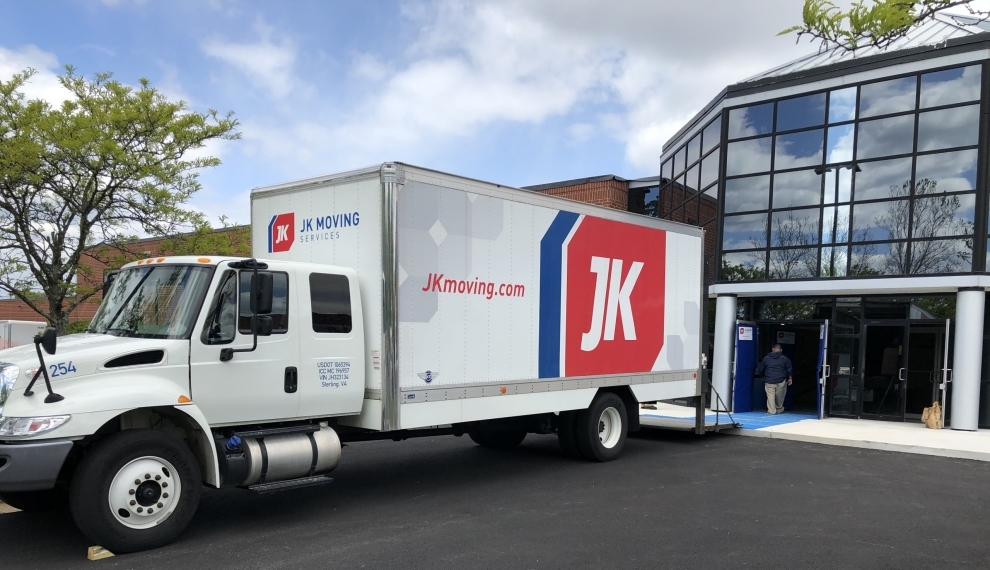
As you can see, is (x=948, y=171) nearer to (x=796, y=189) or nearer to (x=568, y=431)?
(x=796, y=189)

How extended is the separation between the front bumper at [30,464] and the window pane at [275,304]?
5.38 ft

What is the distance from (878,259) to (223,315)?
12.9m

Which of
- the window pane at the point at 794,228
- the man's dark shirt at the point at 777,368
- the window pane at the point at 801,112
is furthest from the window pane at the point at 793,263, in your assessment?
the window pane at the point at 801,112

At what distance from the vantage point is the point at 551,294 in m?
8.79

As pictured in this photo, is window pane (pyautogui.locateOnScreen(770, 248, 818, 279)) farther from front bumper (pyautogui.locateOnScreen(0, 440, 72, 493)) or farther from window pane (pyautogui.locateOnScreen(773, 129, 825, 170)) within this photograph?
front bumper (pyautogui.locateOnScreen(0, 440, 72, 493))

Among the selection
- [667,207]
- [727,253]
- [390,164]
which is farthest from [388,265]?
[667,207]

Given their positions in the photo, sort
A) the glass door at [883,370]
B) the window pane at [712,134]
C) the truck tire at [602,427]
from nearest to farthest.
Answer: the truck tire at [602,427] < the glass door at [883,370] < the window pane at [712,134]

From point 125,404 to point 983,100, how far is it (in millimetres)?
14909

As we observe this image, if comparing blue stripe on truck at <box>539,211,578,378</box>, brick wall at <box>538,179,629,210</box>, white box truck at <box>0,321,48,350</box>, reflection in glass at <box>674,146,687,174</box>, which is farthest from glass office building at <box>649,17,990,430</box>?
white box truck at <box>0,321,48,350</box>

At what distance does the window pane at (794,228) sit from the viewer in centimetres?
1561

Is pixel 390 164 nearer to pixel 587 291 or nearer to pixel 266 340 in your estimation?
pixel 266 340

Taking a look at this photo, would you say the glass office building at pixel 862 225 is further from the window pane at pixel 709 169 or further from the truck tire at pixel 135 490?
the truck tire at pixel 135 490

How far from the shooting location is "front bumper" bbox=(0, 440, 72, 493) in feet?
16.9

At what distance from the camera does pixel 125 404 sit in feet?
18.3
